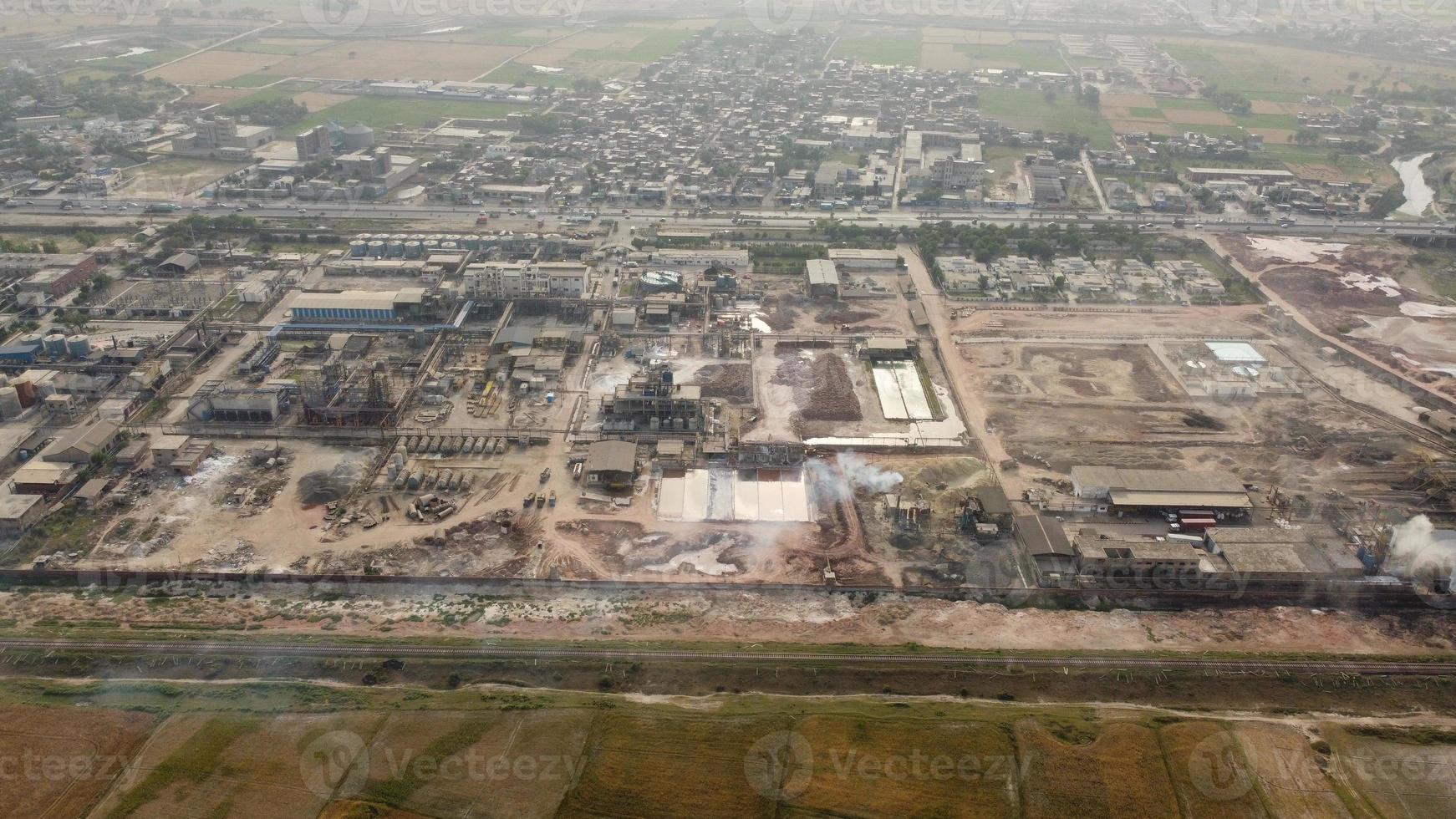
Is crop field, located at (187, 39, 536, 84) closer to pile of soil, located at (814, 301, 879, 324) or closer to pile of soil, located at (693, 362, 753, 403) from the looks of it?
pile of soil, located at (814, 301, 879, 324)

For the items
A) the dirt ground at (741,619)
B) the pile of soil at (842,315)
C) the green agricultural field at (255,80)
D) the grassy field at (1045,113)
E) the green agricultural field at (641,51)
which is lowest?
the dirt ground at (741,619)

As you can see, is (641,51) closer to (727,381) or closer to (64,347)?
(727,381)

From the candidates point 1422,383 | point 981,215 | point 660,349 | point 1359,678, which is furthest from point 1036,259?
point 1359,678

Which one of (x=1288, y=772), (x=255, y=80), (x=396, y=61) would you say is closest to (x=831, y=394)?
(x=1288, y=772)

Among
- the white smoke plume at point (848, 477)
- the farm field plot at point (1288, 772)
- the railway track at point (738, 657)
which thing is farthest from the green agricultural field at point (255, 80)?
the farm field plot at point (1288, 772)

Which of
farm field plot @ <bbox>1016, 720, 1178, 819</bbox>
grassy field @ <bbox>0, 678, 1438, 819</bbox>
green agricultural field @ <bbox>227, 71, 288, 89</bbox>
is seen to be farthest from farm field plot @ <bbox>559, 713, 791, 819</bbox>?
green agricultural field @ <bbox>227, 71, 288, 89</bbox>

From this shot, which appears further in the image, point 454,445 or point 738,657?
point 454,445

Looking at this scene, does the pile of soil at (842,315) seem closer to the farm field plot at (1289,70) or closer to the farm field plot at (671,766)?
the farm field plot at (671,766)
